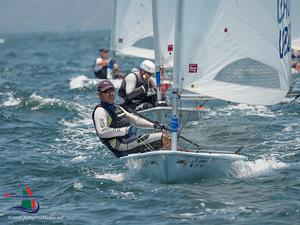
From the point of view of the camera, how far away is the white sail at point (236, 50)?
424 inches

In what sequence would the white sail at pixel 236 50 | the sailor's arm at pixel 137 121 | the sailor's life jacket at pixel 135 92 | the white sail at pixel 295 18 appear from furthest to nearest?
the sailor's life jacket at pixel 135 92, the white sail at pixel 295 18, the sailor's arm at pixel 137 121, the white sail at pixel 236 50

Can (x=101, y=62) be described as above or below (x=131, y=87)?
above

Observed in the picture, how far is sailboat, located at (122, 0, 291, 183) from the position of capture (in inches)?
423

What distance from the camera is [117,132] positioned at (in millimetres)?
11367

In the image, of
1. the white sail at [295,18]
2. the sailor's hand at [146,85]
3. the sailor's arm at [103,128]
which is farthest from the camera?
the sailor's hand at [146,85]

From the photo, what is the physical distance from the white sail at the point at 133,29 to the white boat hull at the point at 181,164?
1220cm

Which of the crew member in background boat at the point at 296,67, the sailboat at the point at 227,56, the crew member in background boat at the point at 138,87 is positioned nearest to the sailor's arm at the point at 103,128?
the sailboat at the point at 227,56

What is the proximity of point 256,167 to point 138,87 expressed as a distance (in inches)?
195

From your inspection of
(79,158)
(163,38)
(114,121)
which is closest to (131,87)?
(163,38)

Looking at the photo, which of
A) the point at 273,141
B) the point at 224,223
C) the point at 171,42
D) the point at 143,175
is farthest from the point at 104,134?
the point at 171,42

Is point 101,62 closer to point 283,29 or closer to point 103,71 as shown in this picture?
point 103,71

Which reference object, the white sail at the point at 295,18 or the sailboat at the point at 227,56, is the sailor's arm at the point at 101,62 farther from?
the sailboat at the point at 227,56

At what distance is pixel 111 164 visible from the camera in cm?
1259

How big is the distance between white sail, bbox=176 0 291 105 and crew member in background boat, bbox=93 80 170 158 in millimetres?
1071
